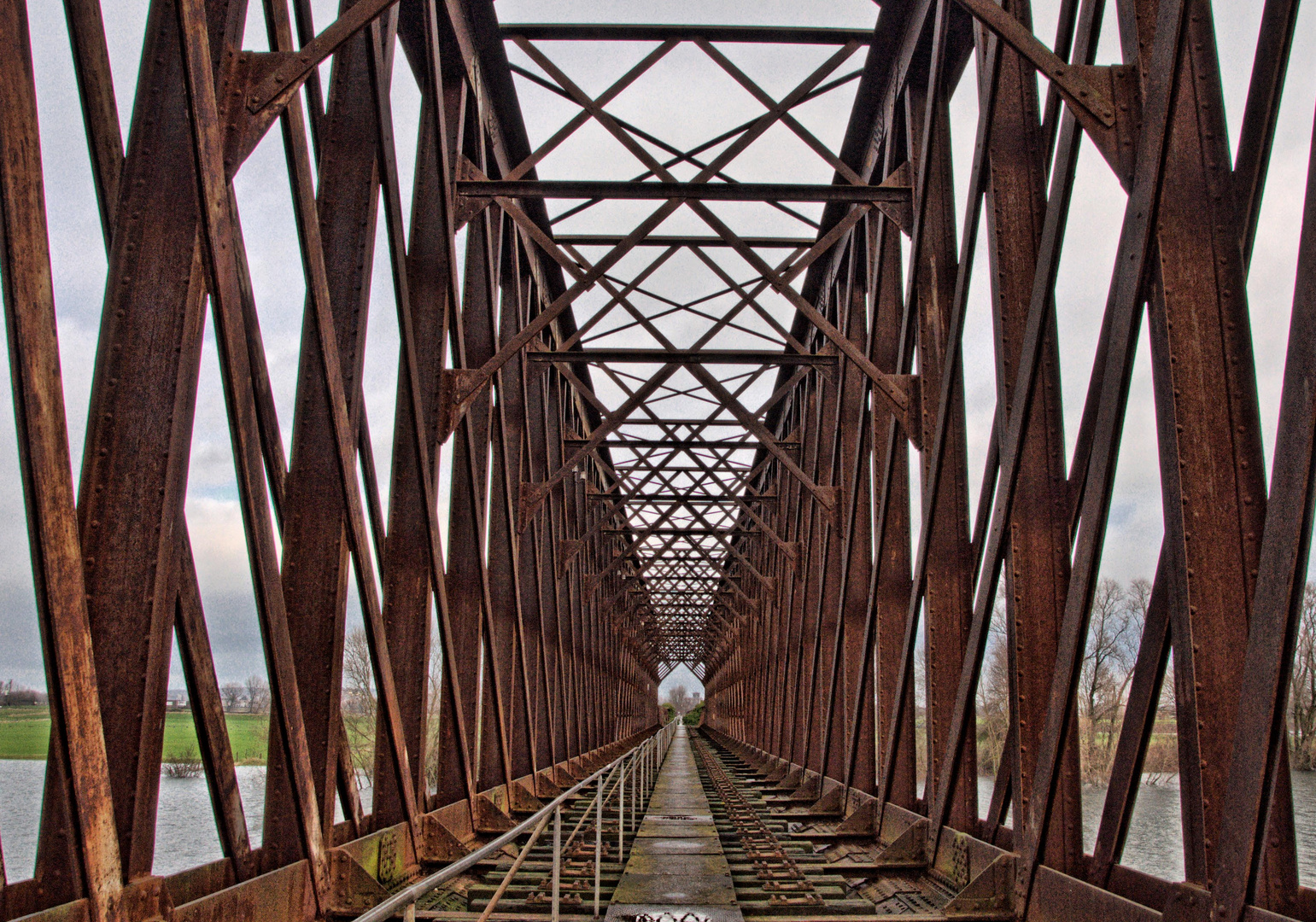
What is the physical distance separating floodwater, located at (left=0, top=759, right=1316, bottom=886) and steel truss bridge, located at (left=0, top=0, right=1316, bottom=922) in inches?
458

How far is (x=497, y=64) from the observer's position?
33.0 ft

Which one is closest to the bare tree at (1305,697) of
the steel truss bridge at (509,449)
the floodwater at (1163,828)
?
the floodwater at (1163,828)

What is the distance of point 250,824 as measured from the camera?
112 feet

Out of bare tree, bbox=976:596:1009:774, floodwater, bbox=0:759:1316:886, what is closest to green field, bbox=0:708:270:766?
floodwater, bbox=0:759:1316:886

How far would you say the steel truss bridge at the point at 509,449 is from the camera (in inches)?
148

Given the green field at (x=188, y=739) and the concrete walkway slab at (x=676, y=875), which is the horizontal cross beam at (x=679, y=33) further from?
the green field at (x=188, y=739)

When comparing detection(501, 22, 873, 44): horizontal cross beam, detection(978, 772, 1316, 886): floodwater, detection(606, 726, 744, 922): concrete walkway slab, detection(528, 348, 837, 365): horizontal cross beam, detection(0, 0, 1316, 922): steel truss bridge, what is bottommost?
detection(978, 772, 1316, 886): floodwater

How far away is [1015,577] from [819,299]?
9420 mm

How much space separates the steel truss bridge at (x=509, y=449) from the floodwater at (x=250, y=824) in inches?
458

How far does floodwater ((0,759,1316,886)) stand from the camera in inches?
888

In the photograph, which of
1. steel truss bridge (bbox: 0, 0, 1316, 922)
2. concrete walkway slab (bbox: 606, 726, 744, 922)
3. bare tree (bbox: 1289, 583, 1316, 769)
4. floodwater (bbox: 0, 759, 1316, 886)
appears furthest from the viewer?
floodwater (bbox: 0, 759, 1316, 886)

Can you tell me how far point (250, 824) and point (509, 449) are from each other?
2815 centimetres

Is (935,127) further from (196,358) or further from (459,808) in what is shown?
(459,808)

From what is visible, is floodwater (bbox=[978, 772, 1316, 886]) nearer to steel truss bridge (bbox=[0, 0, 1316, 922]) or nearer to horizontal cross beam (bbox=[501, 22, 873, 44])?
steel truss bridge (bbox=[0, 0, 1316, 922])
